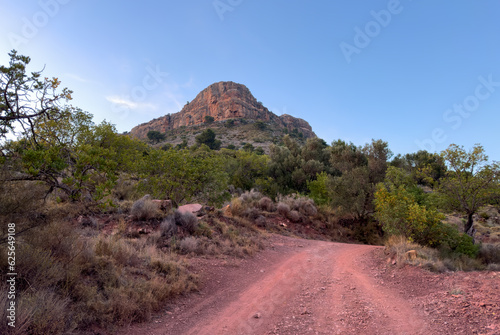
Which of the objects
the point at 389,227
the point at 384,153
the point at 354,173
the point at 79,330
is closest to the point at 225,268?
the point at 79,330

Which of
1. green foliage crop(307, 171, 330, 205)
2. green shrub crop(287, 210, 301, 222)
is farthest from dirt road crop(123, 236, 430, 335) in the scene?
green foliage crop(307, 171, 330, 205)

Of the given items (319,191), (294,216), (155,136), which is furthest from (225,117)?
(294,216)

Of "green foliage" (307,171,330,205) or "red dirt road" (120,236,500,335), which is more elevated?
"green foliage" (307,171,330,205)

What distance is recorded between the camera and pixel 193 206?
1266 cm

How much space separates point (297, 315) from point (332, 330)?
0.76 m

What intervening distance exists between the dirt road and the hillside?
242ft

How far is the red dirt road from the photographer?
4242mm

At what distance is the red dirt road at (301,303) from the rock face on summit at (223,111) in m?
94.5

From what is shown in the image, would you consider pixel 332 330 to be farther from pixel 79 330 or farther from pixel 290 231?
pixel 290 231

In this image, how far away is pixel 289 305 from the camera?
5258 millimetres

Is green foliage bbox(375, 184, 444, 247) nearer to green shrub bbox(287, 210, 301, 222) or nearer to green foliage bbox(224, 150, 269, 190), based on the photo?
green shrub bbox(287, 210, 301, 222)

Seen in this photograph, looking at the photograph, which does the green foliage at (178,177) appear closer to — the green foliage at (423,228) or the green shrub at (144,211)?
the green shrub at (144,211)

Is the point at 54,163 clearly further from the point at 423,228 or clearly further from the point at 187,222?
the point at 423,228

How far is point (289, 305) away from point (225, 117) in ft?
333
